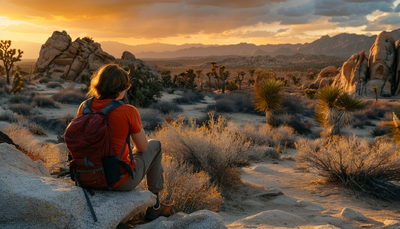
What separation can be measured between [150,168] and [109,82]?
46.8 inches

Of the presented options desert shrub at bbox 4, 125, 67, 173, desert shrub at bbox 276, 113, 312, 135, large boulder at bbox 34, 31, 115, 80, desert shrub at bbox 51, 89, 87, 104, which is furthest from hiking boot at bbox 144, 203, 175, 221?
large boulder at bbox 34, 31, 115, 80

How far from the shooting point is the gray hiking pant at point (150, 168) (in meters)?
3.03

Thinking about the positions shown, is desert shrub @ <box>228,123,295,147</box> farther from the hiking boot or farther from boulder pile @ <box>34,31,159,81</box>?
boulder pile @ <box>34,31,159,81</box>

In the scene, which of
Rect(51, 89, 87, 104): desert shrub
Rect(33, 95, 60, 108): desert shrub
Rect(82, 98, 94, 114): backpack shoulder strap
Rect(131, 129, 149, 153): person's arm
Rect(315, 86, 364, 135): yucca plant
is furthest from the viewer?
Rect(51, 89, 87, 104): desert shrub

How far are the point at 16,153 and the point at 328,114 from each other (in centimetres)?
1042

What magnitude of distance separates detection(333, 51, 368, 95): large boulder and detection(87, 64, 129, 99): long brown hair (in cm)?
3328

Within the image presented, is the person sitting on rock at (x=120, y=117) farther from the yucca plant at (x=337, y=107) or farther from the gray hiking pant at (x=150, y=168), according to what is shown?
the yucca plant at (x=337, y=107)

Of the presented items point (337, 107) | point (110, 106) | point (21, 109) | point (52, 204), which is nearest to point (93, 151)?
point (110, 106)

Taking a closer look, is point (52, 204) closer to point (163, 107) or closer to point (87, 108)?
point (87, 108)

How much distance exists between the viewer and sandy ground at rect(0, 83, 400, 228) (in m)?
3.86

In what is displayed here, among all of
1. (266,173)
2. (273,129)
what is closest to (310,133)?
(273,129)

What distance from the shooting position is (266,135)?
11.7 meters

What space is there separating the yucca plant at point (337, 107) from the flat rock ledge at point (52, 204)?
31.9ft

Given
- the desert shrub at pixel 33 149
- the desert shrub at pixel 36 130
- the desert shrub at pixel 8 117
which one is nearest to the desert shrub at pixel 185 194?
the desert shrub at pixel 33 149
